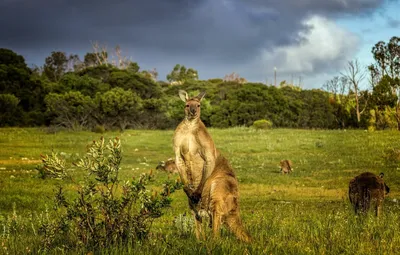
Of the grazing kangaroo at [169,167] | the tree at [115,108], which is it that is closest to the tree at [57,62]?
the tree at [115,108]

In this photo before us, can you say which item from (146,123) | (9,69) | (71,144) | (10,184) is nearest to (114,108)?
(146,123)

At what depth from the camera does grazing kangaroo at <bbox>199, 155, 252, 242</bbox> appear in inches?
243

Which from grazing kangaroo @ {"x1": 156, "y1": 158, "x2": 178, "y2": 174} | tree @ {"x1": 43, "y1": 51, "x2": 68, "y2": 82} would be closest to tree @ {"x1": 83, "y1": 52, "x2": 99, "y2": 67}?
tree @ {"x1": 43, "y1": 51, "x2": 68, "y2": 82}

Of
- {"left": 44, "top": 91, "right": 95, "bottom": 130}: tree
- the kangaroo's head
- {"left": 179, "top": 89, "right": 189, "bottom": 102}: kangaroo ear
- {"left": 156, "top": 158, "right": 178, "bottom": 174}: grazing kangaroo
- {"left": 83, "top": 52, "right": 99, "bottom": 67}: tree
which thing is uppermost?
{"left": 83, "top": 52, "right": 99, "bottom": 67}: tree

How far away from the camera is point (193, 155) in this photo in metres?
6.54

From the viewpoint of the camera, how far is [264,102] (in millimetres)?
67188

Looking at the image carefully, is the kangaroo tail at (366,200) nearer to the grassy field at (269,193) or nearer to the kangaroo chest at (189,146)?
the grassy field at (269,193)

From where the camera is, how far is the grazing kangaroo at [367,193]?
9.47 m

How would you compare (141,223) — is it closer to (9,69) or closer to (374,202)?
(374,202)

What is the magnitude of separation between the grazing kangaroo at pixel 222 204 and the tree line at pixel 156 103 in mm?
42964

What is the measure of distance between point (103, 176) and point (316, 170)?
1816 cm

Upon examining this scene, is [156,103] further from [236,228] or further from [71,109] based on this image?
[236,228]

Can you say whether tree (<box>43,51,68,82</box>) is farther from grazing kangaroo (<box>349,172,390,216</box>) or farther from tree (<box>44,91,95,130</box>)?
grazing kangaroo (<box>349,172,390,216</box>)

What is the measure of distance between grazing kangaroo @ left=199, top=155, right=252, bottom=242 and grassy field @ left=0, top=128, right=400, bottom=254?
0.17 metres
